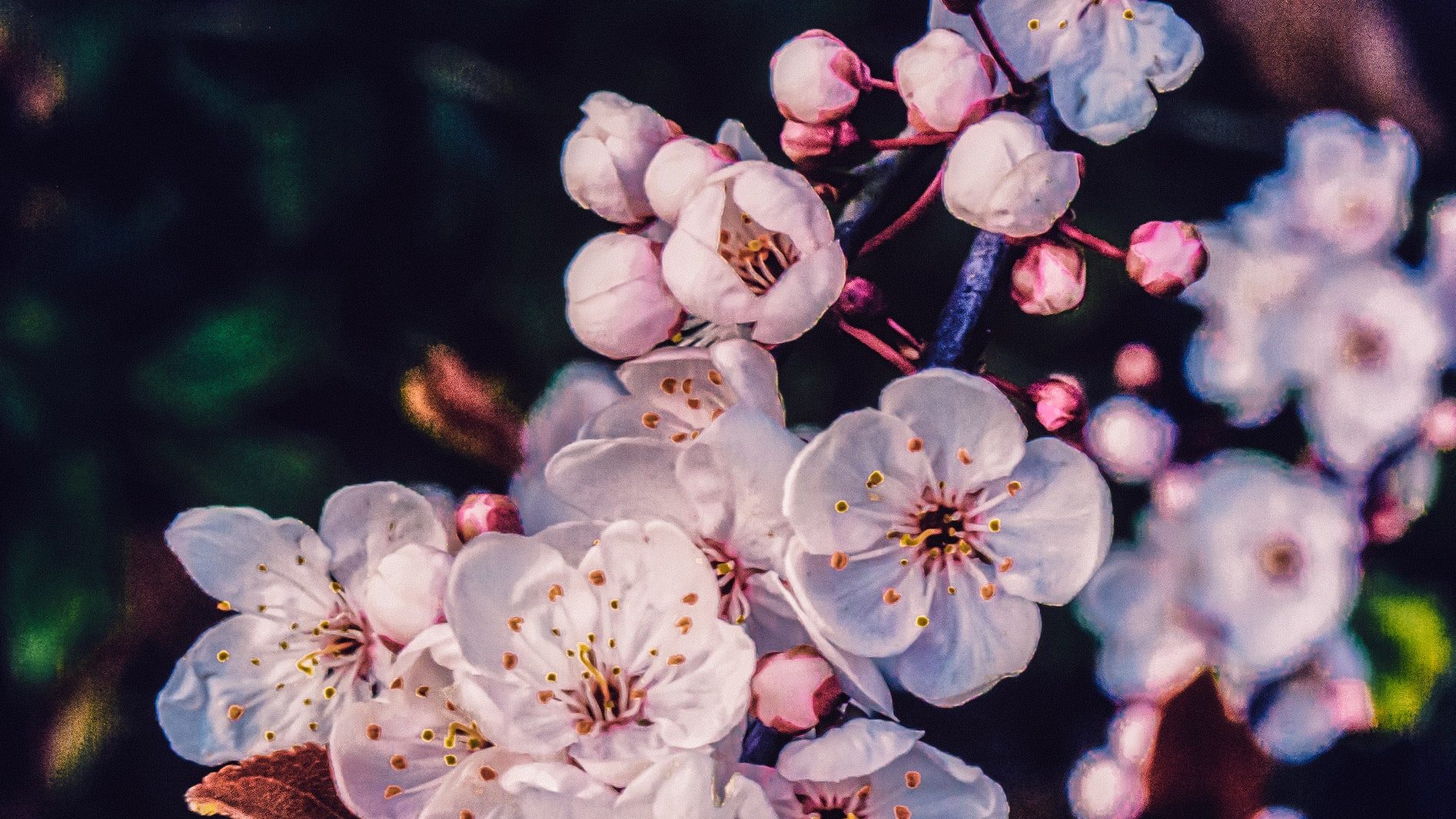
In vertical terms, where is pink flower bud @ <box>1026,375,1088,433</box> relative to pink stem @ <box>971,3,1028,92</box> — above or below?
below

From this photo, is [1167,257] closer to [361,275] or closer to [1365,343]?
[1365,343]

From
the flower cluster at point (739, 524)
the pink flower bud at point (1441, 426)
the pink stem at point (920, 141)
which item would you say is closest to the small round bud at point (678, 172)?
the flower cluster at point (739, 524)

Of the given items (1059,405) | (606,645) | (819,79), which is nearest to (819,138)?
(819,79)

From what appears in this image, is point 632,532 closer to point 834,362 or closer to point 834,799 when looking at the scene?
point 834,799

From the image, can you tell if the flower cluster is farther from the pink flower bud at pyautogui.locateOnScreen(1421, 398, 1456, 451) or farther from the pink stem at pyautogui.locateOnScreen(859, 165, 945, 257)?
the pink flower bud at pyautogui.locateOnScreen(1421, 398, 1456, 451)

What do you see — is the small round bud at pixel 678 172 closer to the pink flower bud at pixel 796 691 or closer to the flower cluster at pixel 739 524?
the flower cluster at pixel 739 524

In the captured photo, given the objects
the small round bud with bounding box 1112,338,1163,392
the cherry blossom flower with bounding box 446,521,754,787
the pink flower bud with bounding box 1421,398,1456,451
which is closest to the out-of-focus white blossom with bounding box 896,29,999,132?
the cherry blossom flower with bounding box 446,521,754,787

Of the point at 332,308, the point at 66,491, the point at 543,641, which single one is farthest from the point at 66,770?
the point at 543,641
